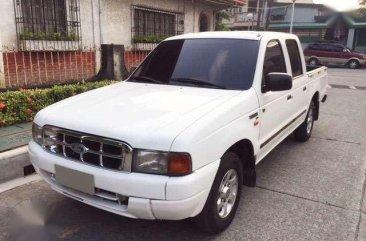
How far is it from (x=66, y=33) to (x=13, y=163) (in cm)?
518

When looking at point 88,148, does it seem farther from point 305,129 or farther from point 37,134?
point 305,129

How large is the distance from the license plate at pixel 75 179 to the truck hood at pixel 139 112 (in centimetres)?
35

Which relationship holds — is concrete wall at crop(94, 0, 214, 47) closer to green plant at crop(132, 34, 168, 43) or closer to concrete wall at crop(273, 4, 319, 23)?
green plant at crop(132, 34, 168, 43)

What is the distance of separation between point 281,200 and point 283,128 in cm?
102

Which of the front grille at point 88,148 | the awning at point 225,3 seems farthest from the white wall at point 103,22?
the front grille at point 88,148

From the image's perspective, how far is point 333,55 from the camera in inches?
928

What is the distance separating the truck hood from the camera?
2.57 meters

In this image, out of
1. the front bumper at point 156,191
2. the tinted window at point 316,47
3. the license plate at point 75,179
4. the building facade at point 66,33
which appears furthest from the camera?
the tinted window at point 316,47

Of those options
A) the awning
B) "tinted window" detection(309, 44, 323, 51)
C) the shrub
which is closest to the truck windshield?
the shrub

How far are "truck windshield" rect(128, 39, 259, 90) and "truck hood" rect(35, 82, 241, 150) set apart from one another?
0.62 feet

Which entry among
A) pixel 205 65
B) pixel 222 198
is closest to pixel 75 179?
pixel 222 198

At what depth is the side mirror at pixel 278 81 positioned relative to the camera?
3.58 metres

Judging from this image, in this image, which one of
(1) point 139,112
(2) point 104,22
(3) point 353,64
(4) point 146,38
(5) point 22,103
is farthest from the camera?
(3) point 353,64

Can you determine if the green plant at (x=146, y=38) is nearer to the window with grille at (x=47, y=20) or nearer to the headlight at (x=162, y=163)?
the window with grille at (x=47, y=20)
